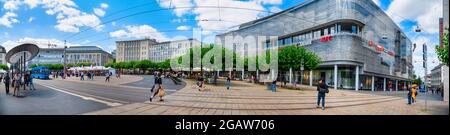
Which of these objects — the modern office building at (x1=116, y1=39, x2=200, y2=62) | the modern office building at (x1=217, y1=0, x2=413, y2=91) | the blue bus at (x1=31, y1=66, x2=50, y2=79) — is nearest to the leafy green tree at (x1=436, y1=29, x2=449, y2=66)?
the modern office building at (x1=217, y1=0, x2=413, y2=91)

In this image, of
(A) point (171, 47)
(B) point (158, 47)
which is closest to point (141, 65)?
(B) point (158, 47)

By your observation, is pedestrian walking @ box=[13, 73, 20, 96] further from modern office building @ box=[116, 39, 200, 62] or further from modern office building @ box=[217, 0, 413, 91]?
modern office building @ box=[217, 0, 413, 91]

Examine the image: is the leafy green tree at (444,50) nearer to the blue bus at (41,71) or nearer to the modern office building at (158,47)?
the modern office building at (158,47)

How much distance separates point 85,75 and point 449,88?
4099 mm

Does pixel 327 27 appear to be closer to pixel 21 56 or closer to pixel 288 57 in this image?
pixel 288 57

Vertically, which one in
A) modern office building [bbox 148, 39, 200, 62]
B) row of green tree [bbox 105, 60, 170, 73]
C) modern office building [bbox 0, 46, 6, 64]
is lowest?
row of green tree [bbox 105, 60, 170, 73]

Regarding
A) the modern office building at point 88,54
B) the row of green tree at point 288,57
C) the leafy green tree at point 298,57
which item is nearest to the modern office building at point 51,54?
the modern office building at point 88,54

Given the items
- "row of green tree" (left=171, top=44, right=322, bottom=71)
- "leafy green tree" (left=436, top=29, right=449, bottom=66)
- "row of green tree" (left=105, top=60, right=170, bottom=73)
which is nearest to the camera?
"leafy green tree" (left=436, top=29, right=449, bottom=66)

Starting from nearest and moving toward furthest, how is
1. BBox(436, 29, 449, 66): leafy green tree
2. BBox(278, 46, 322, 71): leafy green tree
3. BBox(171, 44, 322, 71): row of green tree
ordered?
BBox(436, 29, 449, 66): leafy green tree < BBox(171, 44, 322, 71): row of green tree < BBox(278, 46, 322, 71): leafy green tree

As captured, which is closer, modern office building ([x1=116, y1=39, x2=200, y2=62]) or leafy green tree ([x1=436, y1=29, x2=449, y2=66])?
leafy green tree ([x1=436, y1=29, x2=449, y2=66])

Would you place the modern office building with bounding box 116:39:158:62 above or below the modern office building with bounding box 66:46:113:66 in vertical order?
above
